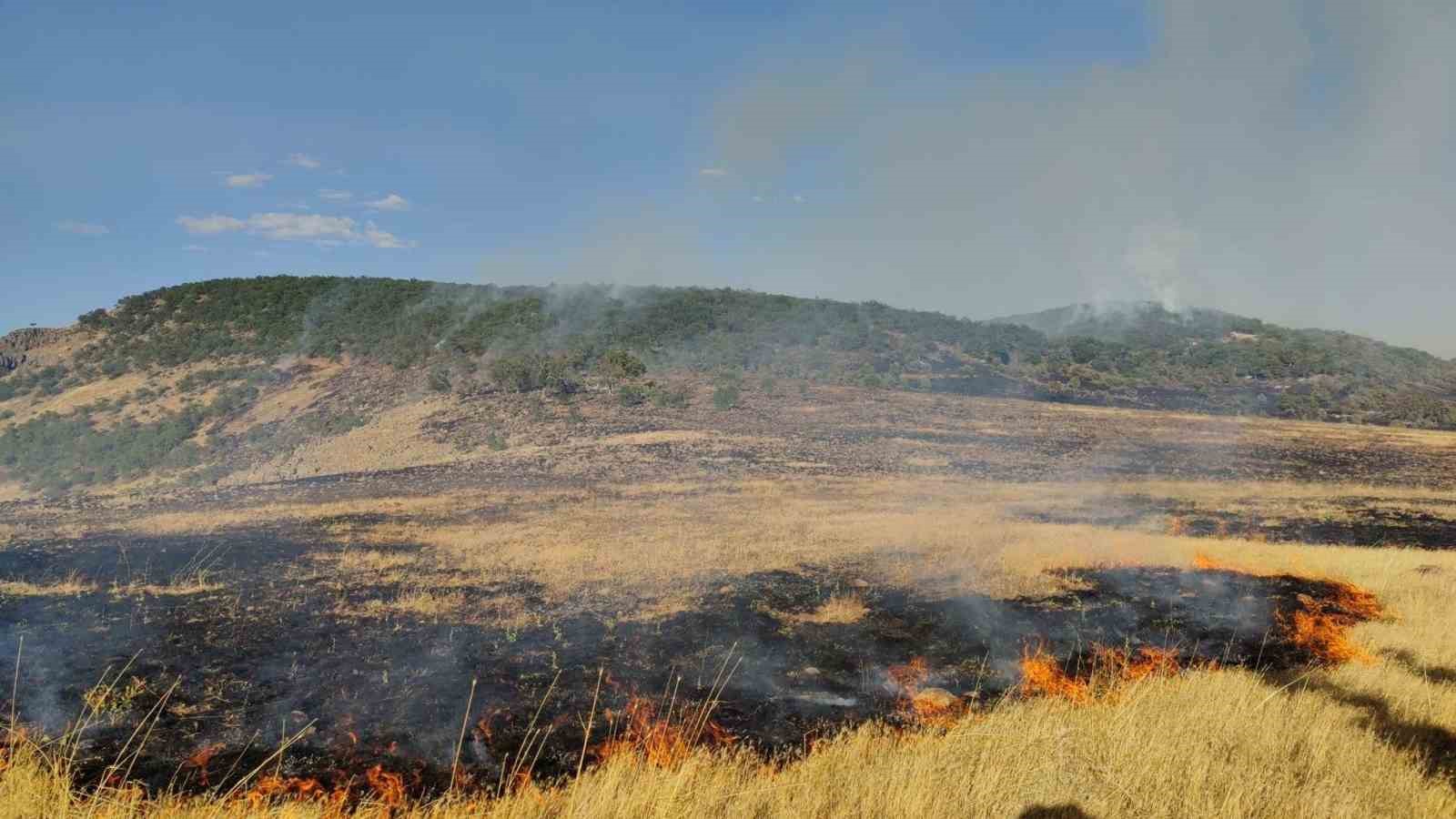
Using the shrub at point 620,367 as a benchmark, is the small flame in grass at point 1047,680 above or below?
below

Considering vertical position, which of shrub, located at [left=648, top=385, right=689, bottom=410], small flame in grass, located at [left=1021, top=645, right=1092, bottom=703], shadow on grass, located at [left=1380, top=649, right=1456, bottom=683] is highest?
shrub, located at [left=648, top=385, right=689, bottom=410]

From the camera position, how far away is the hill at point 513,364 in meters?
34.6

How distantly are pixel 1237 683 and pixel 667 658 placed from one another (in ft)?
18.6

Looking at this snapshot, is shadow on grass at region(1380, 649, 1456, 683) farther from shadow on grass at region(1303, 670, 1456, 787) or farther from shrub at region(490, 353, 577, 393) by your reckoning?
shrub at region(490, 353, 577, 393)

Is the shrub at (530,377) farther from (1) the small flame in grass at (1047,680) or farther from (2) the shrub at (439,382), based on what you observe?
(1) the small flame in grass at (1047,680)

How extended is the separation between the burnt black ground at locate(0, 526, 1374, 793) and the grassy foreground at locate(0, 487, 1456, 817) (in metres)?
0.82

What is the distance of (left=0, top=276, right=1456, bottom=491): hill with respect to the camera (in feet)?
114

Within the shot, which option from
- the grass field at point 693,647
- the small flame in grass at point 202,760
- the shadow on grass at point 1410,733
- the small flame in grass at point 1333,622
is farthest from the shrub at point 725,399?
the small flame in grass at point 202,760

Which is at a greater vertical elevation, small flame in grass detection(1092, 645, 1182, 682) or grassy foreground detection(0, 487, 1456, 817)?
grassy foreground detection(0, 487, 1456, 817)

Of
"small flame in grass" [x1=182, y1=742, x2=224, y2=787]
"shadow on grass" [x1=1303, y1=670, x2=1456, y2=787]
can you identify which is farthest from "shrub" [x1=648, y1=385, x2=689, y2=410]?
"shadow on grass" [x1=1303, y1=670, x2=1456, y2=787]

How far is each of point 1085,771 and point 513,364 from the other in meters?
33.6

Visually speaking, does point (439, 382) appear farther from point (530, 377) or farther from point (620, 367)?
point (620, 367)

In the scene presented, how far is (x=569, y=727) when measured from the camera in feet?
22.8

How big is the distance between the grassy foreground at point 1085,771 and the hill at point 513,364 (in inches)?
912
